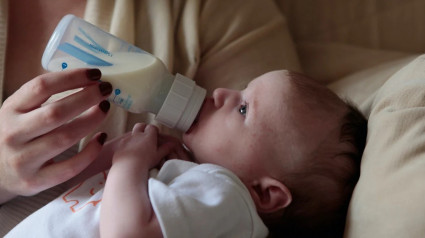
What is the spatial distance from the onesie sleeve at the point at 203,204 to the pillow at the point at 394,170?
178 mm

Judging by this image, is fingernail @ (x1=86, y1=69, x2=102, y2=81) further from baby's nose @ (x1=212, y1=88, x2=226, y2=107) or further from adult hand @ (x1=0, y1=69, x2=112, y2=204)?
baby's nose @ (x1=212, y1=88, x2=226, y2=107)

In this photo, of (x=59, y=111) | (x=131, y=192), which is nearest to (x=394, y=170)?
(x=131, y=192)

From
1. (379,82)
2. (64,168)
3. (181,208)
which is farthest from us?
(379,82)

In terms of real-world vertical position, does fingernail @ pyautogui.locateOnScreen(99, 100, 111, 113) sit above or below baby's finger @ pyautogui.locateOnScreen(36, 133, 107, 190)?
above

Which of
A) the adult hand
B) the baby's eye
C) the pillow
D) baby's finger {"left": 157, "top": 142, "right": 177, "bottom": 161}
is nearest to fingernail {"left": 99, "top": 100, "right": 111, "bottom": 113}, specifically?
the adult hand

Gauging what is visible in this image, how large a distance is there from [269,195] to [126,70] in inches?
13.4

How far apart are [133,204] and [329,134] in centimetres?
37

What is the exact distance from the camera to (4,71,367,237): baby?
2.54 ft

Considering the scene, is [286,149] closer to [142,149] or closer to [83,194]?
[142,149]

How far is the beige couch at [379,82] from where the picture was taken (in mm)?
714

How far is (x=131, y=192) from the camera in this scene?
75cm

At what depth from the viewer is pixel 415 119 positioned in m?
0.79

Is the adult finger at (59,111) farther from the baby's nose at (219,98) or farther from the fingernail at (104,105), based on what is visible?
the baby's nose at (219,98)

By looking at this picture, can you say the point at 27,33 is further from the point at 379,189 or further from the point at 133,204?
the point at 379,189
